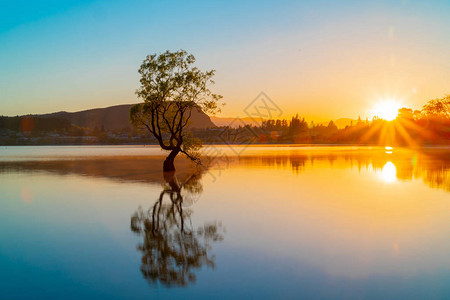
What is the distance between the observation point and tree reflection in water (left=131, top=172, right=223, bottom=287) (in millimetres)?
10977

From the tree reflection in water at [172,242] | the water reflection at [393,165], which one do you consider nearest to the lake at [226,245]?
the tree reflection in water at [172,242]

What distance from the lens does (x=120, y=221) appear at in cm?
1822

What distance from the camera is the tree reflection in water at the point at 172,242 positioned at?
1098 cm

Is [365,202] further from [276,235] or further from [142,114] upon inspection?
[142,114]

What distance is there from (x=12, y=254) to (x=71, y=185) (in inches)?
794

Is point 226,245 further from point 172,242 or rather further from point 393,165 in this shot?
point 393,165

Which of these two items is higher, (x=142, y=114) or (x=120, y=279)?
(x=142, y=114)

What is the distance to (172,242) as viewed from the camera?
14.2m

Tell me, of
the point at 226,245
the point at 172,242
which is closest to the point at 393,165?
the point at 226,245

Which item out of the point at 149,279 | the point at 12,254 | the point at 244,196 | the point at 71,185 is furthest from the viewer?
the point at 71,185

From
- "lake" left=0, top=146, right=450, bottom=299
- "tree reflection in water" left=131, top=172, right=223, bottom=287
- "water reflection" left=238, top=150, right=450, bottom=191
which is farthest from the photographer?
"water reflection" left=238, top=150, right=450, bottom=191

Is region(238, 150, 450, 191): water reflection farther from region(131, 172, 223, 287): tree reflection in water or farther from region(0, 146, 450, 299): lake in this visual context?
region(131, 172, 223, 287): tree reflection in water

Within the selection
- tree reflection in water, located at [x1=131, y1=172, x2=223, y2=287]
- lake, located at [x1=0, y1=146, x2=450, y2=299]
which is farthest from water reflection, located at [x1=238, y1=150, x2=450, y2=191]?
tree reflection in water, located at [x1=131, y1=172, x2=223, y2=287]

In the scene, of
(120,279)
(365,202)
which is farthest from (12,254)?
(365,202)
